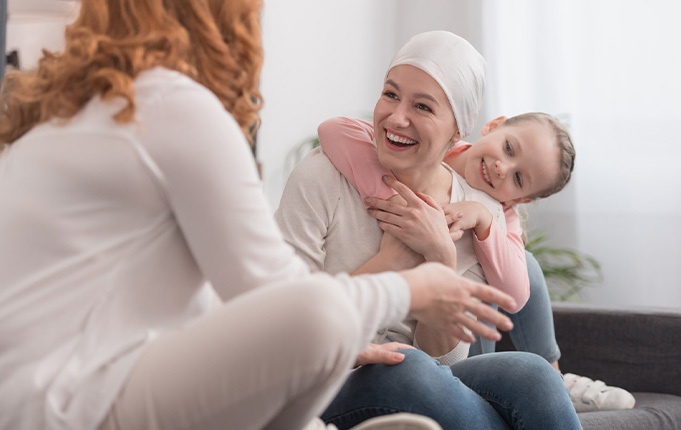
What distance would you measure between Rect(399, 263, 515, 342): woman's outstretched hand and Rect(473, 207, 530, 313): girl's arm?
2.32 feet

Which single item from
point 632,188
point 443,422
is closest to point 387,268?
point 443,422

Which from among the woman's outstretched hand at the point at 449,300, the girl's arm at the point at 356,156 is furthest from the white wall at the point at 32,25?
the woman's outstretched hand at the point at 449,300

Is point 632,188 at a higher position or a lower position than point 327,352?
lower

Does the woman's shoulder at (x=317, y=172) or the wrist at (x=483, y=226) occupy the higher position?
the woman's shoulder at (x=317, y=172)

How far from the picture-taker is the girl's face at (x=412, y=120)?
1870 millimetres

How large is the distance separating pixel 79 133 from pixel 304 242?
75cm

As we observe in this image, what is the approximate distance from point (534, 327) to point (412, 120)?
0.76m

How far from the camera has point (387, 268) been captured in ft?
6.03

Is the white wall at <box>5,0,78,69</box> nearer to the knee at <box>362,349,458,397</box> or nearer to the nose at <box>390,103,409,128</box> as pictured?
the nose at <box>390,103,409,128</box>

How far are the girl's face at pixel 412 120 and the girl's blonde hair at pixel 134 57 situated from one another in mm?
577

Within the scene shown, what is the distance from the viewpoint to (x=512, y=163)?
→ 2117mm

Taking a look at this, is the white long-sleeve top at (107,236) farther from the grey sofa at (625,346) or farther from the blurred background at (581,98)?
the blurred background at (581,98)

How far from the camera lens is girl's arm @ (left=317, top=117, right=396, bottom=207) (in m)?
1.90

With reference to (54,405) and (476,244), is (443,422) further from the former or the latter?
(54,405)
